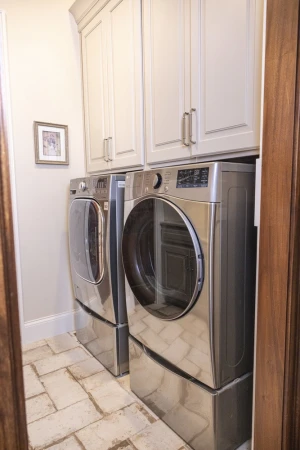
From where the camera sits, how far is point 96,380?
175 cm

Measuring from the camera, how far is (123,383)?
1.72m

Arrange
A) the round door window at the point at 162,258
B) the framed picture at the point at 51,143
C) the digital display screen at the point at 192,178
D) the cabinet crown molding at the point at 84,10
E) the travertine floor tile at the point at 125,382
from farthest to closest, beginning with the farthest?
the framed picture at the point at 51,143
the cabinet crown molding at the point at 84,10
the travertine floor tile at the point at 125,382
the round door window at the point at 162,258
the digital display screen at the point at 192,178

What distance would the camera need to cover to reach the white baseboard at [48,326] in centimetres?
221

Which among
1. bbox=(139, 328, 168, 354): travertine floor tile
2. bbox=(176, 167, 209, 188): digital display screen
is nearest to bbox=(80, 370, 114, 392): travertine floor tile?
bbox=(139, 328, 168, 354): travertine floor tile

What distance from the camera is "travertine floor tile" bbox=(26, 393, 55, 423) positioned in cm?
147

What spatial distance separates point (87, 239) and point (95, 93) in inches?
42.1

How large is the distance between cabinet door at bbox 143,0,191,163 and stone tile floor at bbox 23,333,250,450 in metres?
1.32

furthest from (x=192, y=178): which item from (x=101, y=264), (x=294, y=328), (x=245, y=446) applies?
(x=245, y=446)

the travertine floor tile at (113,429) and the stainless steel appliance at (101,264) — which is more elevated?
the stainless steel appliance at (101,264)

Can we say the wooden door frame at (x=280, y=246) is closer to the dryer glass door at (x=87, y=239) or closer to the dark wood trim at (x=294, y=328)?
the dark wood trim at (x=294, y=328)

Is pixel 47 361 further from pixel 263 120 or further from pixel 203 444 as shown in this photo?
pixel 263 120

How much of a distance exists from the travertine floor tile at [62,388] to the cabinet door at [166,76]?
1386 mm

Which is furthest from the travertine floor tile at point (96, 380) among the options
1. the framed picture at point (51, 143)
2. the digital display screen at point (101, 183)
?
the framed picture at point (51, 143)

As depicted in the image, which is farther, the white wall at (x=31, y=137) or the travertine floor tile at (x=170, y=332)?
the white wall at (x=31, y=137)
